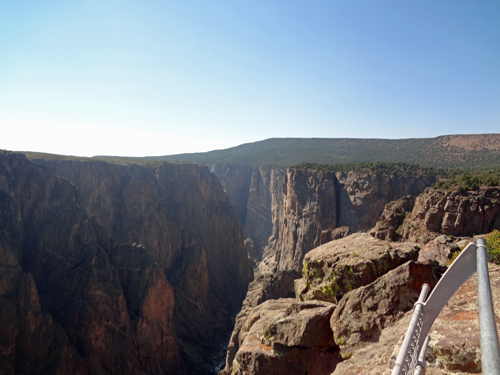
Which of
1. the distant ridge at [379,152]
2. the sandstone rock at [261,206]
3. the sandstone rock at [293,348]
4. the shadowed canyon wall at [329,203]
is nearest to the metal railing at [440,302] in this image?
the sandstone rock at [293,348]

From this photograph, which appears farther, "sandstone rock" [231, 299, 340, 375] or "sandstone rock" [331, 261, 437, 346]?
"sandstone rock" [231, 299, 340, 375]

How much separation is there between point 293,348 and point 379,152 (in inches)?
3297

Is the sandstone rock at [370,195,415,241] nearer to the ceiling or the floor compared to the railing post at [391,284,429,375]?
nearer to the floor

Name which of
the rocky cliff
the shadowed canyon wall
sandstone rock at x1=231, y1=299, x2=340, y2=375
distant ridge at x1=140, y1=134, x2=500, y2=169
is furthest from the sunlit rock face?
distant ridge at x1=140, y1=134, x2=500, y2=169

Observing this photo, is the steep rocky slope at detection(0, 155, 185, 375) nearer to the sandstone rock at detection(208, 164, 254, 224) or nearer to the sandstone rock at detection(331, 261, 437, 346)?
the sandstone rock at detection(331, 261, 437, 346)

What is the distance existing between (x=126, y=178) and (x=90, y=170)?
6.52 m

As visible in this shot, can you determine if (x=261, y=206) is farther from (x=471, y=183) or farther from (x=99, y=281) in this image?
(x=471, y=183)

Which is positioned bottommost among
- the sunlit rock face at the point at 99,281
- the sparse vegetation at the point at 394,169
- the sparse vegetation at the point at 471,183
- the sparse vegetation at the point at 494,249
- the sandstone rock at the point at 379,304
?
the sunlit rock face at the point at 99,281

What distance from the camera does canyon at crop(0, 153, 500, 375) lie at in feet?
31.2

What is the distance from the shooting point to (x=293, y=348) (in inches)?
396

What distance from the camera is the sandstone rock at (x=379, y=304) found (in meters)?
8.82

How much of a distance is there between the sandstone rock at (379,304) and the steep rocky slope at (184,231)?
33577 millimetres

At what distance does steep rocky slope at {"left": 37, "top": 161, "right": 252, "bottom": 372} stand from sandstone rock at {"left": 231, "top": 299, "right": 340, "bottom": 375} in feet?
103

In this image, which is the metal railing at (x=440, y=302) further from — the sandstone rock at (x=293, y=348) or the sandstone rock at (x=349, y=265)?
the sandstone rock at (x=349, y=265)
